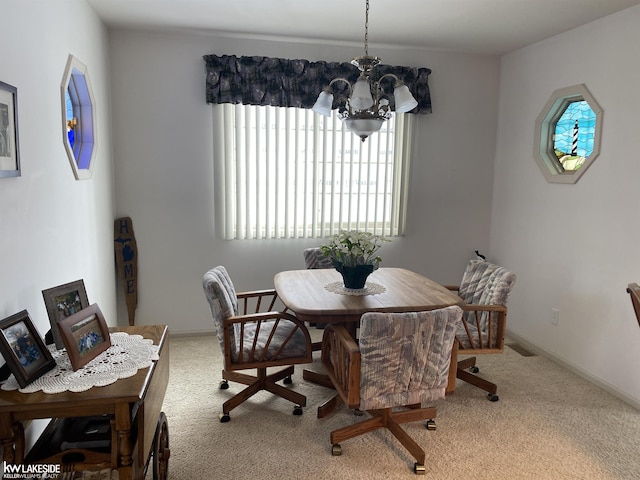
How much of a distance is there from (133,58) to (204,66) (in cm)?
54

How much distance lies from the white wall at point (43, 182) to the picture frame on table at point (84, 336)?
0.27 metres

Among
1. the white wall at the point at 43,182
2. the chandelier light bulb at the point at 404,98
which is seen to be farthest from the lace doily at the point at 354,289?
the white wall at the point at 43,182

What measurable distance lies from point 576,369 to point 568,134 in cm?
181

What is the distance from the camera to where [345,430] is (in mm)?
2400

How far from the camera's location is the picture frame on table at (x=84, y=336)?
1.68m

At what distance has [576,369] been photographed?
11.1 ft

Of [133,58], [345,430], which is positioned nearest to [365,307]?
[345,430]

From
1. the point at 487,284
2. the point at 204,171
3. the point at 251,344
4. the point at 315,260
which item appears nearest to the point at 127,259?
the point at 204,171

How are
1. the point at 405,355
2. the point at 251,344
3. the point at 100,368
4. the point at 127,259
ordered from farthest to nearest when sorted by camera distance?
1. the point at 127,259
2. the point at 251,344
3. the point at 405,355
4. the point at 100,368

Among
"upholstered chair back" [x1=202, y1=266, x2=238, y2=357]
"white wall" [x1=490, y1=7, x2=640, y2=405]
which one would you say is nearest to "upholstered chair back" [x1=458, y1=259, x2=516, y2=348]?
"white wall" [x1=490, y1=7, x2=640, y2=405]

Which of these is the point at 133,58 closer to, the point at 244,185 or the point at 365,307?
the point at 244,185

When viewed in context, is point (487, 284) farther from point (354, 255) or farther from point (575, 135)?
point (575, 135)

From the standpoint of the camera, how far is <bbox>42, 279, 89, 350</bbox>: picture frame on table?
188cm

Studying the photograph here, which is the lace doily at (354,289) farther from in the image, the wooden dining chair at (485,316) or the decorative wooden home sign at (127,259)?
the decorative wooden home sign at (127,259)
